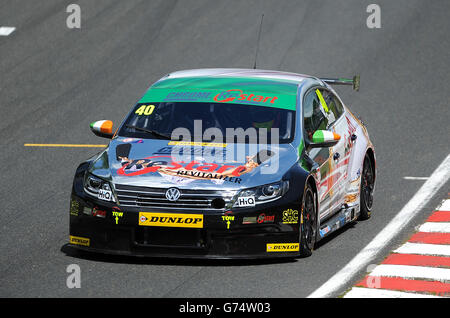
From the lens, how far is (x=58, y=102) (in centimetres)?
1673

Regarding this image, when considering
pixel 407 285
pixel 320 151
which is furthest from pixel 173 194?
pixel 407 285

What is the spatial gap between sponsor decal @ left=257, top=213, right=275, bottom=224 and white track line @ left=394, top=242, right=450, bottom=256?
57.4 inches

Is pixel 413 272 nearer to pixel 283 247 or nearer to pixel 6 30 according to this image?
pixel 283 247

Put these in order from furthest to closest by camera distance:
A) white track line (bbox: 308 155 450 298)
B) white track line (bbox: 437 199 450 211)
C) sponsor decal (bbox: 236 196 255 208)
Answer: white track line (bbox: 437 199 450 211), sponsor decal (bbox: 236 196 255 208), white track line (bbox: 308 155 450 298)

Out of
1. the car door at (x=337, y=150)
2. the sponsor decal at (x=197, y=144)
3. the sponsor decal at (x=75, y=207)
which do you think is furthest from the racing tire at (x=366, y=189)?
the sponsor decal at (x=75, y=207)

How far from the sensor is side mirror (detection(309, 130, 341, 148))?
9.36 m

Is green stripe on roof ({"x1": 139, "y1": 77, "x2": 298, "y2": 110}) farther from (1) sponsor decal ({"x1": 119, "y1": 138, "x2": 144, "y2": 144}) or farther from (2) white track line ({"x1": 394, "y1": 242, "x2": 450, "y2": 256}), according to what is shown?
(2) white track line ({"x1": 394, "y1": 242, "x2": 450, "y2": 256})

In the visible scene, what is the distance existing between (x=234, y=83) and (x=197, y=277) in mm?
2723

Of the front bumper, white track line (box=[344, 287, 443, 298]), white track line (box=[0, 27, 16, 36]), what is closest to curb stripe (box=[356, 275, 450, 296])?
white track line (box=[344, 287, 443, 298])

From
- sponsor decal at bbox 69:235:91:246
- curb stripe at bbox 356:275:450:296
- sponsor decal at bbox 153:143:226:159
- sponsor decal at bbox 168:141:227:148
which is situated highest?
sponsor decal at bbox 168:141:227:148

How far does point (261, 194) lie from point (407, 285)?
4.71 feet

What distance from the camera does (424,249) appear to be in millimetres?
9297

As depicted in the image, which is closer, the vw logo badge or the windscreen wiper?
the vw logo badge
